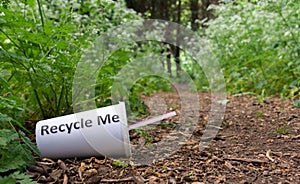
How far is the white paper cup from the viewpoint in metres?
1.48

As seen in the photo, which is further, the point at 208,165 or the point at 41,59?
the point at 41,59

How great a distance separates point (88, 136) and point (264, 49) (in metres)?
2.74

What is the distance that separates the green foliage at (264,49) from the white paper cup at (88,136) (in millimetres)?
1907

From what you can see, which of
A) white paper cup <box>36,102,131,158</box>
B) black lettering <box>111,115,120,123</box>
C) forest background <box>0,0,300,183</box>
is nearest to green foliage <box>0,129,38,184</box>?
forest background <box>0,0,300,183</box>

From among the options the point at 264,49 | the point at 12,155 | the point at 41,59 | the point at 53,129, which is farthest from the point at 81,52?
the point at 264,49

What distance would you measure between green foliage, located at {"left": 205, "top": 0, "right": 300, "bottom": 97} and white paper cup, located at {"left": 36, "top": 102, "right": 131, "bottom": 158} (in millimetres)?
1907

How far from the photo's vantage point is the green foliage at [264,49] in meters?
3.28

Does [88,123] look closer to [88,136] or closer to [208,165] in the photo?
[88,136]

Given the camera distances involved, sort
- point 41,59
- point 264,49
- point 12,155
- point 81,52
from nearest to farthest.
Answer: point 12,155, point 41,59, point 81,52, point 264,49

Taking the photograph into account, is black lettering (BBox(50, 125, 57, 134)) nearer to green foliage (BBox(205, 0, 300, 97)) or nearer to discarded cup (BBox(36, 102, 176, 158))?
discarded cup (BBox(36, 102, 176, 158))

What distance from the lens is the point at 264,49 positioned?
3.77m

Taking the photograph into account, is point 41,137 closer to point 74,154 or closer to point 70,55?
point 74,154

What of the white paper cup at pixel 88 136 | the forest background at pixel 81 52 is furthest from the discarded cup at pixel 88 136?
the forest background at pixel 81 52

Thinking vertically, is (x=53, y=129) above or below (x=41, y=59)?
below
